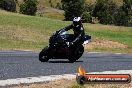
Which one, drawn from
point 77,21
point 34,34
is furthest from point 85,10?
point 77,21

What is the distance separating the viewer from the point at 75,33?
18594 mm

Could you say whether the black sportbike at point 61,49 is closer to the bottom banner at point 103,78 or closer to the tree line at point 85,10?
the bottom banner at point 103,78

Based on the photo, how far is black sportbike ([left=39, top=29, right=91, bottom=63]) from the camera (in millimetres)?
18183

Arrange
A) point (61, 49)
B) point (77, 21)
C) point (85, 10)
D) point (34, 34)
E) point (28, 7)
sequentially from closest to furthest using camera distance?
1. point (77, 21)
2. point (61, 49)
3. point (34, 34)
4. point (28, 7)
5. point (85, 10)

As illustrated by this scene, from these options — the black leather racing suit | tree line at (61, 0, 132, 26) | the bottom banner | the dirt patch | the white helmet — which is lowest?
tree line at (61, 0, 132, 26)

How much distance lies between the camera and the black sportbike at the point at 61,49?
59.7 feet

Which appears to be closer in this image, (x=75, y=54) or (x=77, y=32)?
(x=77, y=32)

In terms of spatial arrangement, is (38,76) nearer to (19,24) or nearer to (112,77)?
(112,77)

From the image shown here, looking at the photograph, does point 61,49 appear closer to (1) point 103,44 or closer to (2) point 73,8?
(1) point 103,44

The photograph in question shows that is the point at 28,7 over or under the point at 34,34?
under

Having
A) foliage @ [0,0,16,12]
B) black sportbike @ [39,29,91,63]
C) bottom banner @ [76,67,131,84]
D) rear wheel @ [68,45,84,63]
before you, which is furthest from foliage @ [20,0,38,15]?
bottom banner @ [76,67,131,84]

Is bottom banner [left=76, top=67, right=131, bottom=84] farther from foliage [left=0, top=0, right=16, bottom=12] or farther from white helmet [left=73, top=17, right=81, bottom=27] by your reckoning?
foliage [left=0, top=0, right=16, bottom=12]

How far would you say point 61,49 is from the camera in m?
18.5

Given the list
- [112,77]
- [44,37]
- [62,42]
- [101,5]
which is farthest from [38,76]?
[101,5]
